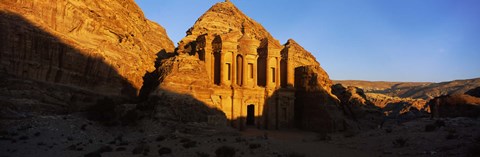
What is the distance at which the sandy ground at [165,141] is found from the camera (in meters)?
17.2

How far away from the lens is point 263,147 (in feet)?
69.9

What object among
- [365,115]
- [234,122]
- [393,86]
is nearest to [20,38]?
[234,122]

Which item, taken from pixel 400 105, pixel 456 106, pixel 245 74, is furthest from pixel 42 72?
pixel 400 105

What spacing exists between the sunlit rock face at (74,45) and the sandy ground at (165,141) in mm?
4299

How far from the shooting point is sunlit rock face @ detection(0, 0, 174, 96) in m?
22.7

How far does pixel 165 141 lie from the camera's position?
74.2 feet

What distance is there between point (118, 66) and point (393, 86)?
545ft

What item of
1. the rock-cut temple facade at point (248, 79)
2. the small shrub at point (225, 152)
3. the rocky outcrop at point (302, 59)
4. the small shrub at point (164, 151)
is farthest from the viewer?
the rocky outcrop at point (302, 59)

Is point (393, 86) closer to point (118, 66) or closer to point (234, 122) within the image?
point (234, 122)

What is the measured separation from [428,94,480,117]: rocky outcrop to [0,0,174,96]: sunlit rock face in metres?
28.0

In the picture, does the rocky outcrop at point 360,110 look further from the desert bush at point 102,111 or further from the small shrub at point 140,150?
the small shrub at point 140,150

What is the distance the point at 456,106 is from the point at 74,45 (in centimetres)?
3202

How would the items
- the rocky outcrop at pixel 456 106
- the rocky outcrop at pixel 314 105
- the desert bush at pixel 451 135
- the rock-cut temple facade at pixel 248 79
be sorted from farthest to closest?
1. the rocky outcrop at pixel 314 105
2. the rock-cut temple facade at pixel 248 79
3. the rocky outcrop at pixel 456 106
4. the desert bush at pixel 451 135

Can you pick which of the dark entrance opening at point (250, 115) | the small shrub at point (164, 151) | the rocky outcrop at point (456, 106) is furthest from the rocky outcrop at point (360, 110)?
the small shrub at point (164, 151)
